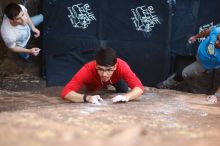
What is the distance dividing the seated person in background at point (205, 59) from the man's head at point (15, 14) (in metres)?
2.36

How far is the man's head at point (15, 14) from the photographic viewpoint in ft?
17.7

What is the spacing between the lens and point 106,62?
4.34 metres

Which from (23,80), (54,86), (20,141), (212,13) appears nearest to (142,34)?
(212,13)

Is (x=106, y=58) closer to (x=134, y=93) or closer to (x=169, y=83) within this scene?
(x=134, y=93)

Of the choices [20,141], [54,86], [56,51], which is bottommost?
[54,86]

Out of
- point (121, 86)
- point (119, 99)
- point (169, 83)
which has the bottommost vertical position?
point (169, 83)

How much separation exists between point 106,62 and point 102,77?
33 centimetres

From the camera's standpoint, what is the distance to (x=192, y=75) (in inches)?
252

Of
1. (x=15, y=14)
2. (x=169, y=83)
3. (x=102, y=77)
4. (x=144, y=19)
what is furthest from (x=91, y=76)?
(x=144, y=19)

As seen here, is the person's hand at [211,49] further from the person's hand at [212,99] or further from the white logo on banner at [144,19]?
the white logo on banner at [144,19]

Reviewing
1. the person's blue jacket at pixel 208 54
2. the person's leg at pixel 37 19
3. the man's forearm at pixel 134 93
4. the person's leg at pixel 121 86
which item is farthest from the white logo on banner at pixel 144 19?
the man's forearm at pixel 134 93

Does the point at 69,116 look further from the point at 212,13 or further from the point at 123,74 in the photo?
the point at 212,13

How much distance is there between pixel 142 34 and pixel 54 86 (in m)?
1.68

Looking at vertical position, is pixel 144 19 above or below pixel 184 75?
above
